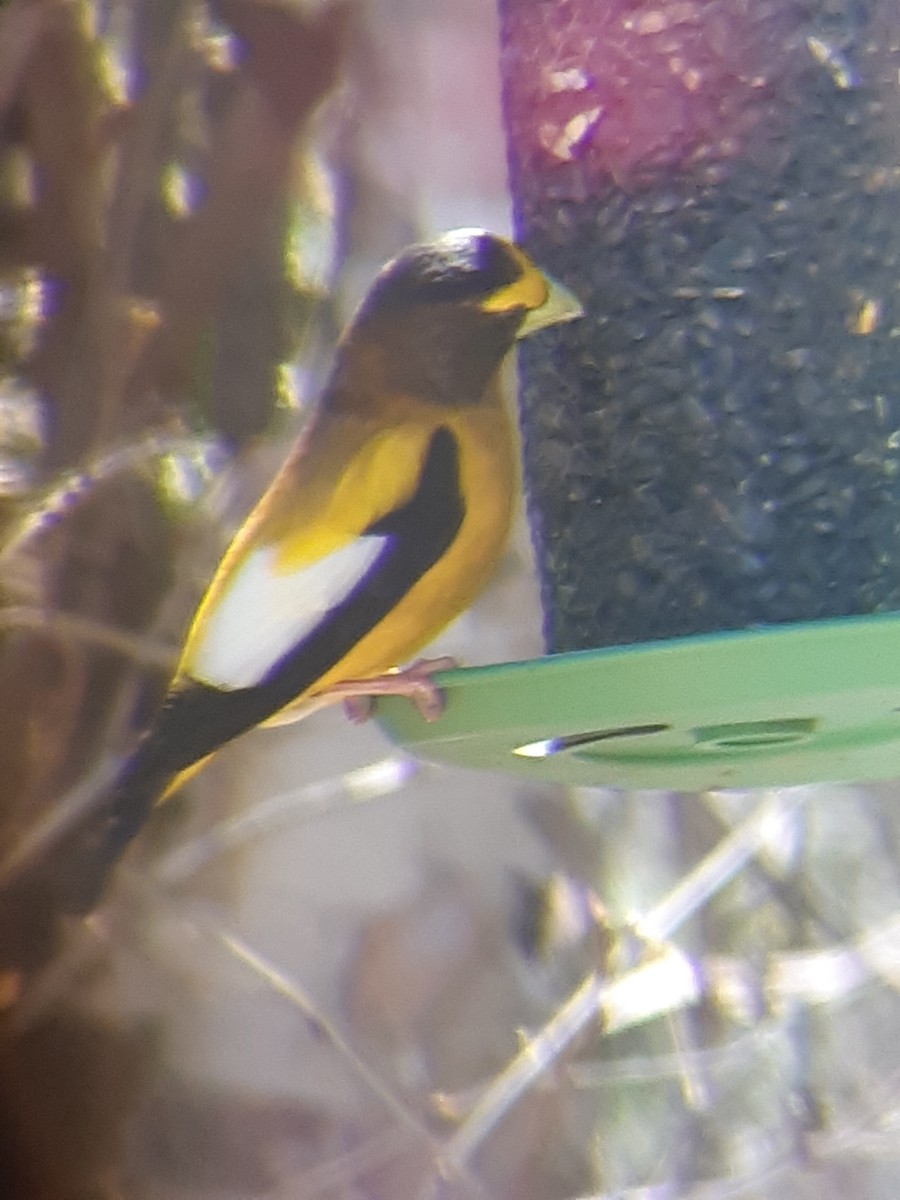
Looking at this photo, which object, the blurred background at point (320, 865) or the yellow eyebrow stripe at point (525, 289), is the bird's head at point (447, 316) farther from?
the blurred background at point (320, 865)

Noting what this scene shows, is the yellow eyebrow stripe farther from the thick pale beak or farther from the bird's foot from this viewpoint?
the bird's foot

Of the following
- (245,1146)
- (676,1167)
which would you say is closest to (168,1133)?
(245,1146)

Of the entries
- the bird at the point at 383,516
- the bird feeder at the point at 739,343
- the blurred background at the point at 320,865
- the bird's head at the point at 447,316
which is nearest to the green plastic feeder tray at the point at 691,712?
the bird feeder at the point at 739,343

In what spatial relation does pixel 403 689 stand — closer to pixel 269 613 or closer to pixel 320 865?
pixel 269 613

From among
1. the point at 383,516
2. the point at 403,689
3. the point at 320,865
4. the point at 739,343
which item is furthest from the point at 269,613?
the point at 320,865

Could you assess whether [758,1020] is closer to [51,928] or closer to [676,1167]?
[676,1167]

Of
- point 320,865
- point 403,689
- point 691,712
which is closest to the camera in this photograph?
point 691,712
